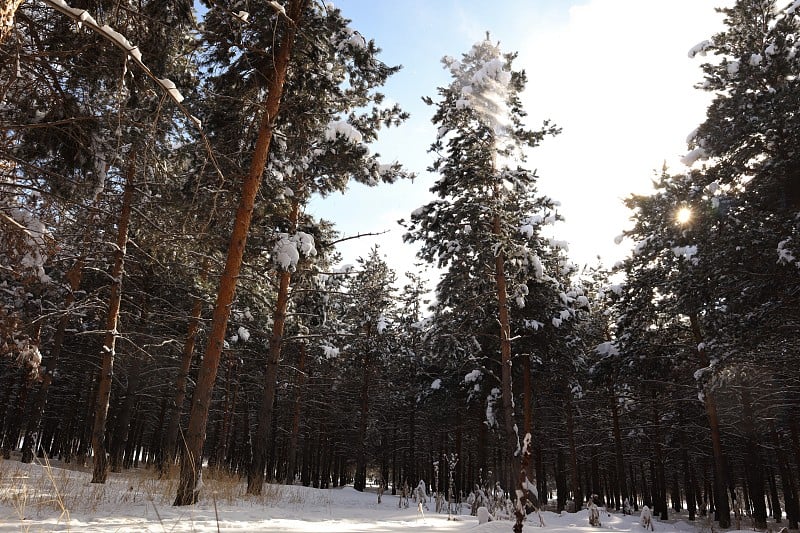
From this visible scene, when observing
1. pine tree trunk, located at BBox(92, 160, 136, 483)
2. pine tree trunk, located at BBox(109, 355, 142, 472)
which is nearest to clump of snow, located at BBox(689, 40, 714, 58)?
pine tree trunk, located at BBox(92, 160, 136, 483)

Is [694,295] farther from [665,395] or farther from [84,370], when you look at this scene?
[84,370]

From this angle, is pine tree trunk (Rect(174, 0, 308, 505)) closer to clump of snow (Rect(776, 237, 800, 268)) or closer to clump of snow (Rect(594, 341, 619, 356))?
clump of snow (Rect(776, 237, 800, 268))

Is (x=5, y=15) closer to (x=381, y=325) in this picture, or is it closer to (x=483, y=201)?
(x=483, y=201)

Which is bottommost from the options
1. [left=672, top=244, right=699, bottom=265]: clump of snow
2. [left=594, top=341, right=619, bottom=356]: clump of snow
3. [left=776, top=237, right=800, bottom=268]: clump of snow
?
[left=594, top=341, right=619, bottom=356]: clump of snow

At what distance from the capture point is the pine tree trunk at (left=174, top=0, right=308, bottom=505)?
7.42m

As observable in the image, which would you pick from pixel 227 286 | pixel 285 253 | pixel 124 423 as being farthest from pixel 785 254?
pixel 124 423

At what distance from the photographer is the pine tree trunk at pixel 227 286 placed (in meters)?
7.42

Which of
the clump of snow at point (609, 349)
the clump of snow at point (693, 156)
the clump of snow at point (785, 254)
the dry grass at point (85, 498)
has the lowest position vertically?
the dry grass at point (85, 498)

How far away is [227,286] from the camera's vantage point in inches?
330

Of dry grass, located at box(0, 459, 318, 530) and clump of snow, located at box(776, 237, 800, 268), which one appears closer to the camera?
dry grass, located at box(0, 459, 318, 530)

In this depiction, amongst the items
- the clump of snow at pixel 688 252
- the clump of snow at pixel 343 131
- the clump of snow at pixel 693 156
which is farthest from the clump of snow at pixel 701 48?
the clump of snow at pixel 343 131

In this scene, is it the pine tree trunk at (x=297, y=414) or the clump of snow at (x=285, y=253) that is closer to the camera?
the clump of snow at (x=285, y=253)

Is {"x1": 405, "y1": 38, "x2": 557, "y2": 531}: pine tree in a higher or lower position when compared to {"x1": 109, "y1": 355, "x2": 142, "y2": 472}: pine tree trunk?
higher

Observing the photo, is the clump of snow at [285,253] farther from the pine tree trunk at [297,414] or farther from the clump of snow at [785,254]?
the pine tree trunk at [297,414]
